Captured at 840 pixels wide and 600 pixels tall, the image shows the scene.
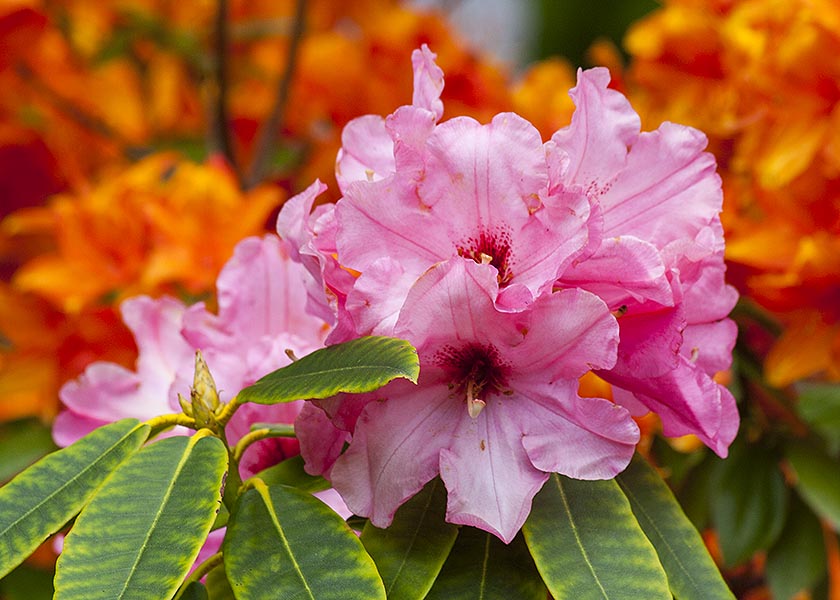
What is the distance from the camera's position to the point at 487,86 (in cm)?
108

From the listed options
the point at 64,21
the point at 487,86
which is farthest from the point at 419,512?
the point at 64,21

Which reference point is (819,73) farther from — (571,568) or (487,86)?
(571,568)

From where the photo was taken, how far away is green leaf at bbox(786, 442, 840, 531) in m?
0.69

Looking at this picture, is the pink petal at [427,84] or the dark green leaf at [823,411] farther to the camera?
the dark green leaf at [823,411]

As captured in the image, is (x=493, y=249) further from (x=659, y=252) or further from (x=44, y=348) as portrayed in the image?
(x=44, y=348)

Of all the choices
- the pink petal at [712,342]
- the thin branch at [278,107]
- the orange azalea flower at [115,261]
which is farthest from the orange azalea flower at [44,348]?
the pink petal at [712,342]

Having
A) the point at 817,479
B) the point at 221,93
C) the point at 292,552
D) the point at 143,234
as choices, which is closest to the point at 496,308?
the point at 292,552

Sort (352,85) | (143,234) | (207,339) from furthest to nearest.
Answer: (352,85)
(143,234)
(207,339)

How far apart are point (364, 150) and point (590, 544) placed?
0.19 meters

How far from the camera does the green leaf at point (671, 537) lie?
0.40 meters

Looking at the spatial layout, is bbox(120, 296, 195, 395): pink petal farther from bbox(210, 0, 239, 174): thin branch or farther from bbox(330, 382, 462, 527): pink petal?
bbox(210, 0, 239, 174): thin branch

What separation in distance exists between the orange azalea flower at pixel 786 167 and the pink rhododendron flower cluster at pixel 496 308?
324 millimetres

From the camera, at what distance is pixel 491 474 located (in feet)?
1.26

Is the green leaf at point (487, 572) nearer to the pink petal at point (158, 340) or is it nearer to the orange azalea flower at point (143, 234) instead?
the pink petal at point (158, 340)
